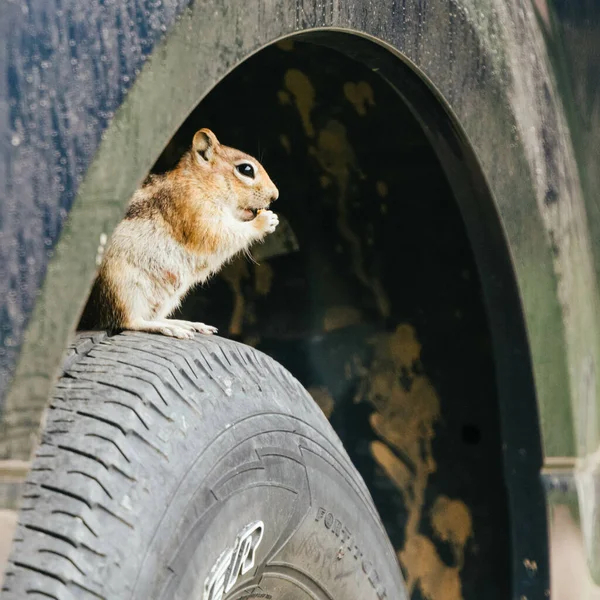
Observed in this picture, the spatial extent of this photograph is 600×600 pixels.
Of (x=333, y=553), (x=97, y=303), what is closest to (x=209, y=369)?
(x=97, y=303)

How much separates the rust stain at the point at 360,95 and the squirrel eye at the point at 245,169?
0.77 feet

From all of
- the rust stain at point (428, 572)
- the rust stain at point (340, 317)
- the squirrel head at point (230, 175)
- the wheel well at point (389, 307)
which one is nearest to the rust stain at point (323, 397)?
the wheel well at point (389, 307)

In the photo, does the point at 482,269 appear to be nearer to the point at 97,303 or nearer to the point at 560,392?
the point at 560,392

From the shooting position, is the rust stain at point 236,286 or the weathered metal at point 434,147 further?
the rust stain at point 236,286

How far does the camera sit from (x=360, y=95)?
1854 mm

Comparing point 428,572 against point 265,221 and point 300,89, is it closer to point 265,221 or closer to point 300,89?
point 265,221

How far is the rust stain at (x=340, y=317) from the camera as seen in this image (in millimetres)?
2143

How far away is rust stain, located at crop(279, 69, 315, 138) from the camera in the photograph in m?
1.88

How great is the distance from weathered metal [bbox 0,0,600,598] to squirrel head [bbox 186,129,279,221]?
7.5 inches

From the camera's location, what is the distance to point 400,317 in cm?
212

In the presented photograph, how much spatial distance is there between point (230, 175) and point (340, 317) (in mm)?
495

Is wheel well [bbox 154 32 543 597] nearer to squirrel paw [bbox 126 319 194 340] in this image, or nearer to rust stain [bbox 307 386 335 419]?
rust stain [bbox 307 386 335 419]

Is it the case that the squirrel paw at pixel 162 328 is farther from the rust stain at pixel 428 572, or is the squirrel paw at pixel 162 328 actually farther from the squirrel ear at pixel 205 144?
the rust stain at pixel 428 572

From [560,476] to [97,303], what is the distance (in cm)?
103
